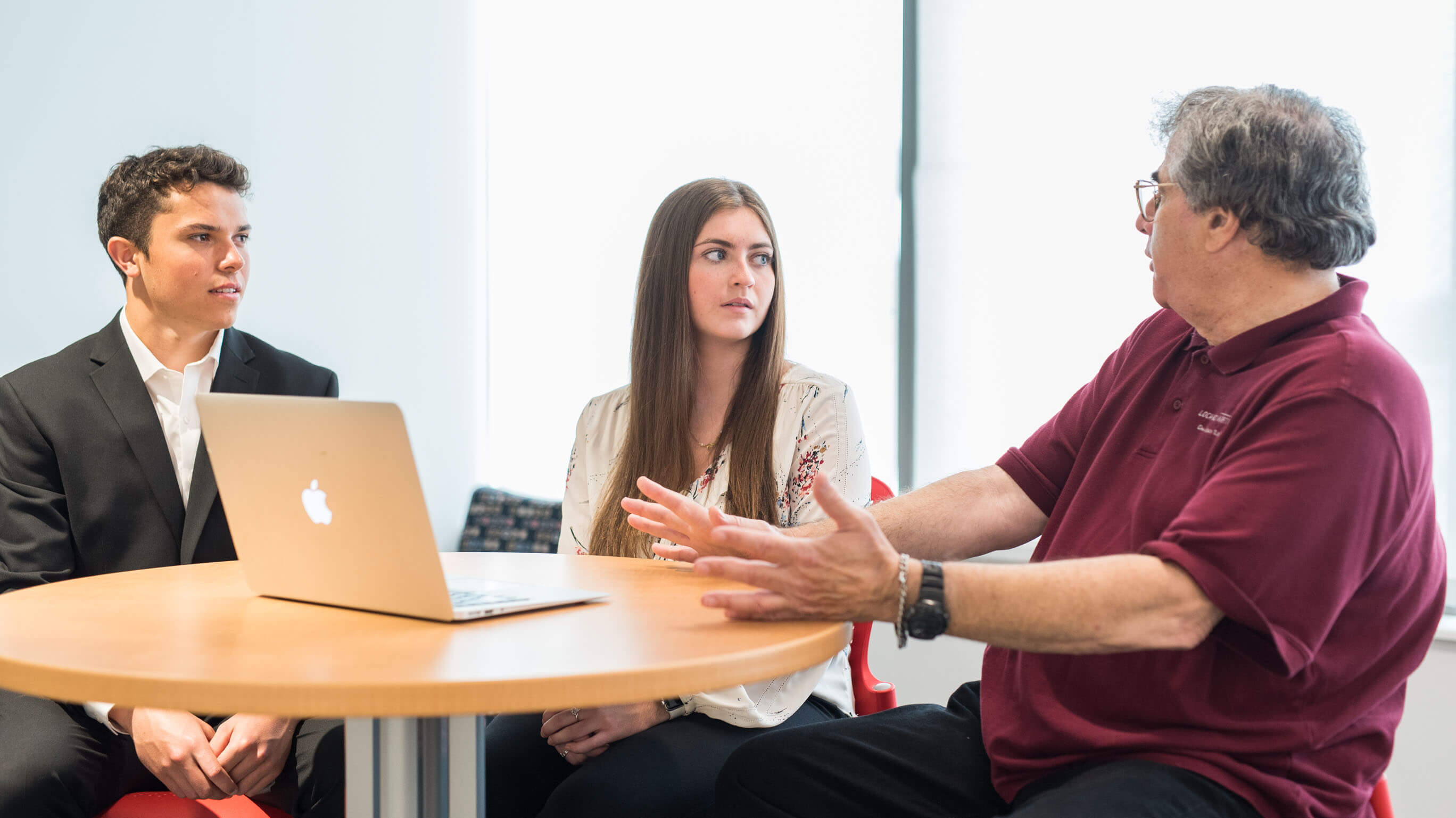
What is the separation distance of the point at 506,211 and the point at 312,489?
3.19 m

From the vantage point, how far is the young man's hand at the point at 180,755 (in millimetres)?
1540

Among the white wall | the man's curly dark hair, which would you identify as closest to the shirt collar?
the man's curly dark hair

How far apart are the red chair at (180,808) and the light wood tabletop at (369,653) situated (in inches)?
20.2

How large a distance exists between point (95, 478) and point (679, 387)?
3.71ft

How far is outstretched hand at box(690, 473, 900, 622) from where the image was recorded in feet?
3.78

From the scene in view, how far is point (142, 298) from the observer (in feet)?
7.30

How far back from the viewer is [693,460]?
2.08 metres

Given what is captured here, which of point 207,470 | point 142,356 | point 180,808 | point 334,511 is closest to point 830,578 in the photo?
point 334,511

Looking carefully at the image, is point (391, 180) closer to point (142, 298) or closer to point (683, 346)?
point (142, 298)

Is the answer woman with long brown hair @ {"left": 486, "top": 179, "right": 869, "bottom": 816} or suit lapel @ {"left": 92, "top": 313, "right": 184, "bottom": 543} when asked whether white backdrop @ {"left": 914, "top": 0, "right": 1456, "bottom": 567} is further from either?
suit lapel @ {"left": 92, "top": 313, "right": 184, "bottom": 543}

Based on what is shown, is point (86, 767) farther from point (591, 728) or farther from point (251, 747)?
point (591, 728)

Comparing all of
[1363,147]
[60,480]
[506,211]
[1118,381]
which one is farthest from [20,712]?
[506,211]

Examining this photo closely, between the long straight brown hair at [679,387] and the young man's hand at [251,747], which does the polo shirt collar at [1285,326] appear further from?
the young man's hand at [251,747]

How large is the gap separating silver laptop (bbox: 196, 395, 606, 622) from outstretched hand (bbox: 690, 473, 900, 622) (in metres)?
0.24
